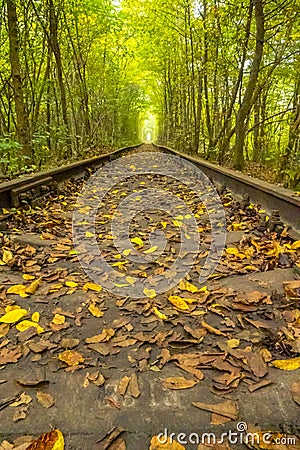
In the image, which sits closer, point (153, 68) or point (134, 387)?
point (134, 387)

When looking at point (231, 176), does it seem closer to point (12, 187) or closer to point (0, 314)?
point (12, 187)

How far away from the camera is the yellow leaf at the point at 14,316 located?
6.22 feet

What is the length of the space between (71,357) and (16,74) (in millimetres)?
5926

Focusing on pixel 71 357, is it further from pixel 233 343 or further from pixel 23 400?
pixel 233 343

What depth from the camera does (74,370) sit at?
1504 mm

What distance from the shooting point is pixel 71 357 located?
62.5 inches

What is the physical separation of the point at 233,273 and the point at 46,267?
1.44 meters

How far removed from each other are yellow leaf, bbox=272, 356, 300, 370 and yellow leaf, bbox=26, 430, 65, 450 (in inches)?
36.5

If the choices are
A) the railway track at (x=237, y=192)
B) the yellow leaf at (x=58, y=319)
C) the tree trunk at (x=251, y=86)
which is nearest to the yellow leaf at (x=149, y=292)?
the yellow leaf at (x=58, y=319)

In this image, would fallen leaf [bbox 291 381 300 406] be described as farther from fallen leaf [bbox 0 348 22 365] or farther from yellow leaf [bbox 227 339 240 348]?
fallen leaf [bbox 0 348 22 365]

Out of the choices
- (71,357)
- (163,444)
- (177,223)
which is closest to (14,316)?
(71,357)

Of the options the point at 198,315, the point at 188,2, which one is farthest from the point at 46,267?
the point at 188,2

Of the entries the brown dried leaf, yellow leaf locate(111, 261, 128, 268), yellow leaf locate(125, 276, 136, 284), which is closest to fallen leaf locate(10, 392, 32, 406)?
the brown dried leaf

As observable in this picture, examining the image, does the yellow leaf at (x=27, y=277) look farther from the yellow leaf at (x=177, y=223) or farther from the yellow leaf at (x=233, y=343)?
the yellow leaf at (x=177, y=223)
